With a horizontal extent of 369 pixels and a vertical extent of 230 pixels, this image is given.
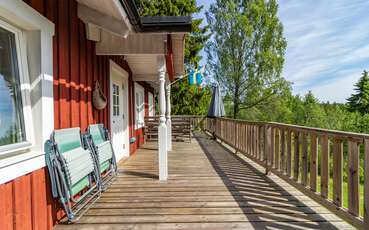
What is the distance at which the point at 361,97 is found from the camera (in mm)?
39281

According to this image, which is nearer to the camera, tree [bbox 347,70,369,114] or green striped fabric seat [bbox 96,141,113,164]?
green striped fabric seat [bbox 96,141,113,164]

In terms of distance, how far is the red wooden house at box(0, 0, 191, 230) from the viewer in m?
1.89

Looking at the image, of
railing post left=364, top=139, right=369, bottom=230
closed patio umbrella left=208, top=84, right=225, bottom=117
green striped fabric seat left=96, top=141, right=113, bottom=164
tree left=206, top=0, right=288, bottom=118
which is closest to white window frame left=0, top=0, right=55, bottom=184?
green striped fabric seat left=96, top=141, right=113, bottom=164

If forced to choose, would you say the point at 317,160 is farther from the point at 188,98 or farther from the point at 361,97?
the point at 361,97

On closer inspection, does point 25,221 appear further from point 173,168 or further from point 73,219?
point 173,168

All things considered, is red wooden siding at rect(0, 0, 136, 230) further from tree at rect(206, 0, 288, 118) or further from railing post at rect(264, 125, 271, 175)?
tree at rect(206, 0, 288, 118)

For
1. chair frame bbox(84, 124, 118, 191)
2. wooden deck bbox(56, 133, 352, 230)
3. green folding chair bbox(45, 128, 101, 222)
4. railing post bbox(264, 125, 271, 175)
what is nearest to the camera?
green folding chair bbox(45, 128, 101, 222)

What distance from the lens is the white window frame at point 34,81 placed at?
201 cm

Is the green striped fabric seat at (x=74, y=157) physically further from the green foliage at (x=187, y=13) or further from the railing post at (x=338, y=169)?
the green foliage at (x=187, y=13)

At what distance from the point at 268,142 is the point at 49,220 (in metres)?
3.17

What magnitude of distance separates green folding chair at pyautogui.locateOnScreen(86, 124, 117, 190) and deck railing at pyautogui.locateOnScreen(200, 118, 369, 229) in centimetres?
247

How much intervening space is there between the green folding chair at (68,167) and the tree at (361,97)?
45.2 meters

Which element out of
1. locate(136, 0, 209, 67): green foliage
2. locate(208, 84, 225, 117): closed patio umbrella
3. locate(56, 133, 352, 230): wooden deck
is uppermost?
locate(136, 0, 209, 67): green foliage

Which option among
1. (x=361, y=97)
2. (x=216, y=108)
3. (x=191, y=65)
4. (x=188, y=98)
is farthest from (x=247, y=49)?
(x=361, y=97)
